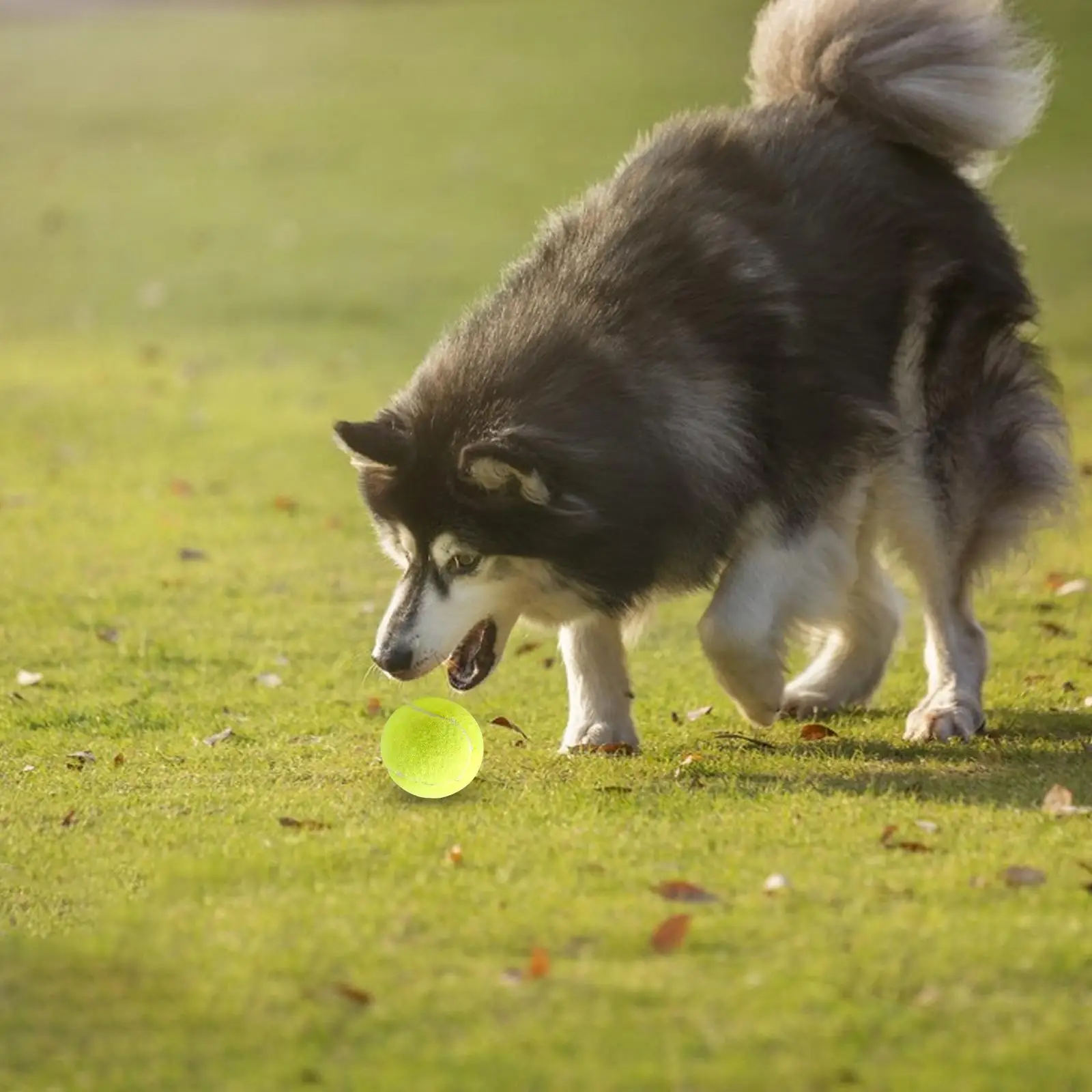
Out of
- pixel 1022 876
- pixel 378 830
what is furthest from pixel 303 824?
pixel 1022 876

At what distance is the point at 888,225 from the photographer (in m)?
6.38

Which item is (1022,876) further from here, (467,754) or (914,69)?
(914,69)

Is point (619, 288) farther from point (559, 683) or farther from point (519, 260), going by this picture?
point (559, 683)

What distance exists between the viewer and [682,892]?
4.49m

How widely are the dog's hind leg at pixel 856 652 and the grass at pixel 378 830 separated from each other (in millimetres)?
169

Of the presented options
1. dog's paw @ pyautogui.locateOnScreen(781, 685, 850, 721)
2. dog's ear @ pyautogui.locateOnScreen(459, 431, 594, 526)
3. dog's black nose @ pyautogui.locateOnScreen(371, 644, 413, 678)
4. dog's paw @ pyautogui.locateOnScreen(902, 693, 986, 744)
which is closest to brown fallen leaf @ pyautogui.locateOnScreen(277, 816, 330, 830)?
dog's black nose @ pyautogui.locateOnScreen(371, 644, 413, 678)

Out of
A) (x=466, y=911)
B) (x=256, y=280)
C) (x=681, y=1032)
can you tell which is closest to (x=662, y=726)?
(x=466, y=911)

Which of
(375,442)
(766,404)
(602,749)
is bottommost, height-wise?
(602,749)

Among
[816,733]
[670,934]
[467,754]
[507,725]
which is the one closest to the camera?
[670,934]

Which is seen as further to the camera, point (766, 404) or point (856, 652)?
point (856, 652)

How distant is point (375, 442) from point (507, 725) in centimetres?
146

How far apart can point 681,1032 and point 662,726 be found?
2.97m

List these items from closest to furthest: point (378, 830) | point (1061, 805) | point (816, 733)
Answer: point (378, 830) < point (1061, 805) < point (816, 733)

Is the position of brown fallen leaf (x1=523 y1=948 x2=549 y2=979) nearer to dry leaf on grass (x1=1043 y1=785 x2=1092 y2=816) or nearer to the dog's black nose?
the dog's black nose
